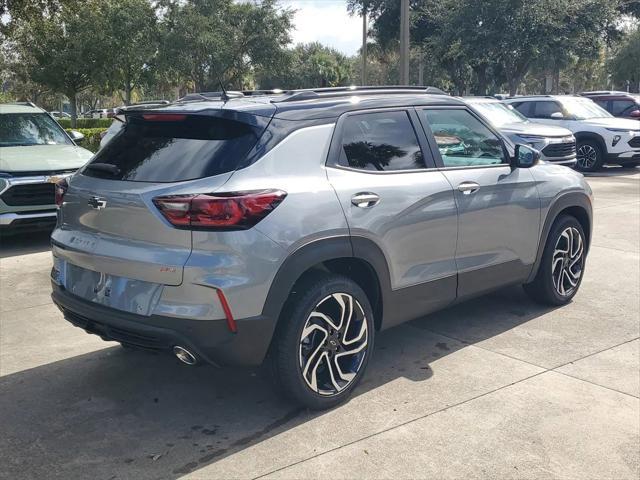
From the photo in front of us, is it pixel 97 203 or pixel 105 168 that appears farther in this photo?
pixel 105 168

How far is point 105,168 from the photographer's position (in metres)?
3.95

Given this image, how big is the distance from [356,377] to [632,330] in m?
2.51

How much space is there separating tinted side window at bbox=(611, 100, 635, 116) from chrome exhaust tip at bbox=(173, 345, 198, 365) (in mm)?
19333

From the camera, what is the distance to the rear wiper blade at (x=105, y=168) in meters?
3.87

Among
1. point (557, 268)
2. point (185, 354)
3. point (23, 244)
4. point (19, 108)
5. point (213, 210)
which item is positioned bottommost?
point (23, 244)

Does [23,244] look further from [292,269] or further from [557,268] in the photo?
[557,268]

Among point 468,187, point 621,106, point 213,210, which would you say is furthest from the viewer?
point 621,106

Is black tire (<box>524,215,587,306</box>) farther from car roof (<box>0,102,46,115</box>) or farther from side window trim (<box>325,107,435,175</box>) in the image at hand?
car roof (<box>0,102,46,115</box>)

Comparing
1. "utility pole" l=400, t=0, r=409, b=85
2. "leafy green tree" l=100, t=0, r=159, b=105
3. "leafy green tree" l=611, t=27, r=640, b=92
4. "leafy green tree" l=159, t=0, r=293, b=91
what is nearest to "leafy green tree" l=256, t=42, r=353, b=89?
"leafy green tree" l=159, t=0, r=293, b=91

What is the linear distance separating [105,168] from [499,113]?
39.6ft

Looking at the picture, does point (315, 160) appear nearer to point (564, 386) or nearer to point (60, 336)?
point (564, 386)

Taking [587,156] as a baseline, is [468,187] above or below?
above

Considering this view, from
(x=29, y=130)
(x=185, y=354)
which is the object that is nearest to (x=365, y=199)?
(x=185, y=354)

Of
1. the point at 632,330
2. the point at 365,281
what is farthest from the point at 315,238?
the point at 632,330
